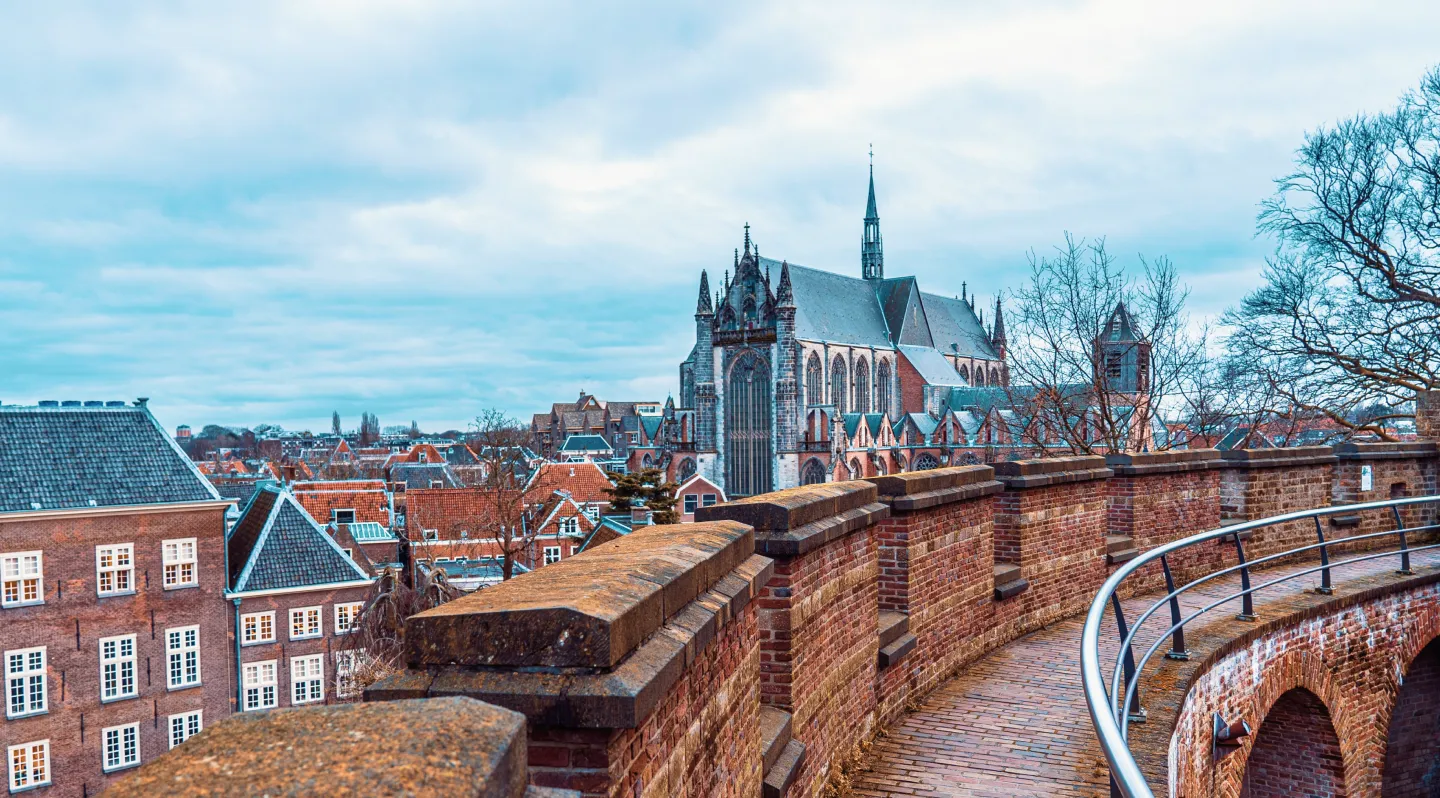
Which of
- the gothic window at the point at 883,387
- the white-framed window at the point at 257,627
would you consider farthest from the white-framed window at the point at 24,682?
the gothic window at the point at 883,387

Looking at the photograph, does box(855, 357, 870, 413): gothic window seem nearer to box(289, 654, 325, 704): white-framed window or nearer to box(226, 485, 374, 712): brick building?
box(226, 485, 374, 712): brick building

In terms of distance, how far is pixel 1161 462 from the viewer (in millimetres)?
11055

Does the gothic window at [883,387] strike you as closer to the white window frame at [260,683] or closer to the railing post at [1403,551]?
the white window frame at [260,683]

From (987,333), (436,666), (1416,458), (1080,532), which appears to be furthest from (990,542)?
(987,333)

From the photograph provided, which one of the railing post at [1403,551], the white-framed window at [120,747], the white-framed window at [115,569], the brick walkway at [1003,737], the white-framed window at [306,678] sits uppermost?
the railing post at [1403,551]

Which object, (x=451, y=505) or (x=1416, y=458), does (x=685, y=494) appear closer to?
(x=451, y=505)

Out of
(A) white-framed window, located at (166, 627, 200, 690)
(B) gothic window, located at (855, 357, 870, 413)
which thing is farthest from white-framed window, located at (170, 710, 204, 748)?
(B) gothic window, located at (855, 357, 870, 413)

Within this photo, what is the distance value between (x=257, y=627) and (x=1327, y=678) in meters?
22.2

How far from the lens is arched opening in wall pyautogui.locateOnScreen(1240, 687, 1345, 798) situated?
8688mm

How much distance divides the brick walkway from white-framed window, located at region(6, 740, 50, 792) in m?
20.7

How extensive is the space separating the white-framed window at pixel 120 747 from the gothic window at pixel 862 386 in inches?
2150

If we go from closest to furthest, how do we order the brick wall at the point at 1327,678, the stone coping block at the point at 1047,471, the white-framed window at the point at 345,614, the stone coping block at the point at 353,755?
the stone coping block at the point at 353,755 → the brick wall at the point at 1327,678 → the stone coping block at the point at 1047,471 → the white-framed window at the point at 345,614

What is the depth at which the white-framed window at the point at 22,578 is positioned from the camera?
19.3 m

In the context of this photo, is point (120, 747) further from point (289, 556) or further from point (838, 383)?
point (838, 383)
